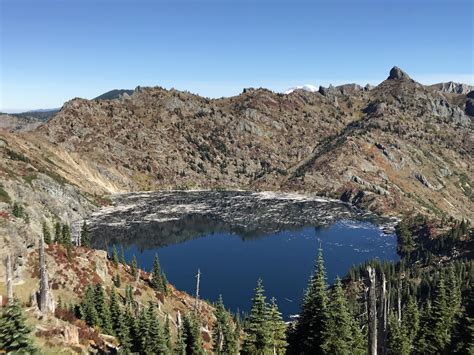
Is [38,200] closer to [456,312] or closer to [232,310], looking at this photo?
[232,310]

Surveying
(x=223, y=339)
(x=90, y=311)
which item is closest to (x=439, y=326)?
(x=223, y=339)

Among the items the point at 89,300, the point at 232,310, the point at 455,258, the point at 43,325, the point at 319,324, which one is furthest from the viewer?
the point at 455,258

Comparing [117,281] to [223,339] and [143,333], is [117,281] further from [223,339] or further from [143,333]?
[143,333]

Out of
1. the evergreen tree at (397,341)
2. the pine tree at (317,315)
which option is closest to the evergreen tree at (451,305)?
the evergreen tree at (397,341)

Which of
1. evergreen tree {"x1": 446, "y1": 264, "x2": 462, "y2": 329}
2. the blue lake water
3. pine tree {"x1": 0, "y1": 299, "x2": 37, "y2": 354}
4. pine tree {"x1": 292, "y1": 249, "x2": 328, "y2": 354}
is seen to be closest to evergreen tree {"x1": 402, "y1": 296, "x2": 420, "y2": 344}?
evergreen tree {"x1": 446, "y1": 264, "x2": 462, "y2": 329}

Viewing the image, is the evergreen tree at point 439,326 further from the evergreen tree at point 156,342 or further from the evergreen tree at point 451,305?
the evergreen tree at point 156,342

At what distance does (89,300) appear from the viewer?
68375 mm

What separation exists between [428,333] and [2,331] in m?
59.1

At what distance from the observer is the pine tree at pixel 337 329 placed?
45094 mm

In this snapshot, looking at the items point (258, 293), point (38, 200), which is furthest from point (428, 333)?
point (38, 200)

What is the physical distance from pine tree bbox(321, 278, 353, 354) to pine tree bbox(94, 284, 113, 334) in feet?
110

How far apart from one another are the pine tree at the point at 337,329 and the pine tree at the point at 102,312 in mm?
33549

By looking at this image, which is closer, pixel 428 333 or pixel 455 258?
pixel 428 333

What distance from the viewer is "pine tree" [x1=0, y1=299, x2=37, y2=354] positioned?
21703mm
